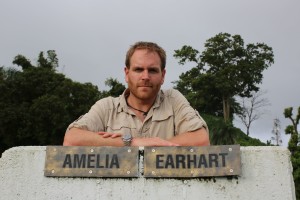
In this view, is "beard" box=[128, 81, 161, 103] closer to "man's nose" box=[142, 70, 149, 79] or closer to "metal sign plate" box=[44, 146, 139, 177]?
"man's nose" box=[142, 70, 149, 79]

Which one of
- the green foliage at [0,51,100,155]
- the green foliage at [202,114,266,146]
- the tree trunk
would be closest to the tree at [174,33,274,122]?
the tree trunk

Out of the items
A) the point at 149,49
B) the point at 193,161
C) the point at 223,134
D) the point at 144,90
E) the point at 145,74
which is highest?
the point at 223,134

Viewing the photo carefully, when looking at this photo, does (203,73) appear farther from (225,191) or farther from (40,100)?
(225,191)

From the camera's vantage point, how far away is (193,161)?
2352mm

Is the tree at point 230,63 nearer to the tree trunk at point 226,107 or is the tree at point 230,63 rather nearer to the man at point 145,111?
the tree trunk at point 226,107

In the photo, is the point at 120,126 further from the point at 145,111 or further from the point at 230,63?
the point at 230,63

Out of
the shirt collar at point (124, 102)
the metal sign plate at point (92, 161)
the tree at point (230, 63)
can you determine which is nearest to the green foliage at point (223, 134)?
the shirt collar at point (124, 102)

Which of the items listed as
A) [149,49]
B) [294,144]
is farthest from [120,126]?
[294,144]

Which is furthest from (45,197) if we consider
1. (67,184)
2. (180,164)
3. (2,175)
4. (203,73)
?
(203,73)

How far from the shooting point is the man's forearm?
99.0 inches

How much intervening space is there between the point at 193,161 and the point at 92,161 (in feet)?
1.99

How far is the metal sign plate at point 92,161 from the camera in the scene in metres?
2.37

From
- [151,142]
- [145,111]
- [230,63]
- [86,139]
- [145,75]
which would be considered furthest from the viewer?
[230,63]

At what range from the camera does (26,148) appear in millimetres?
2469
